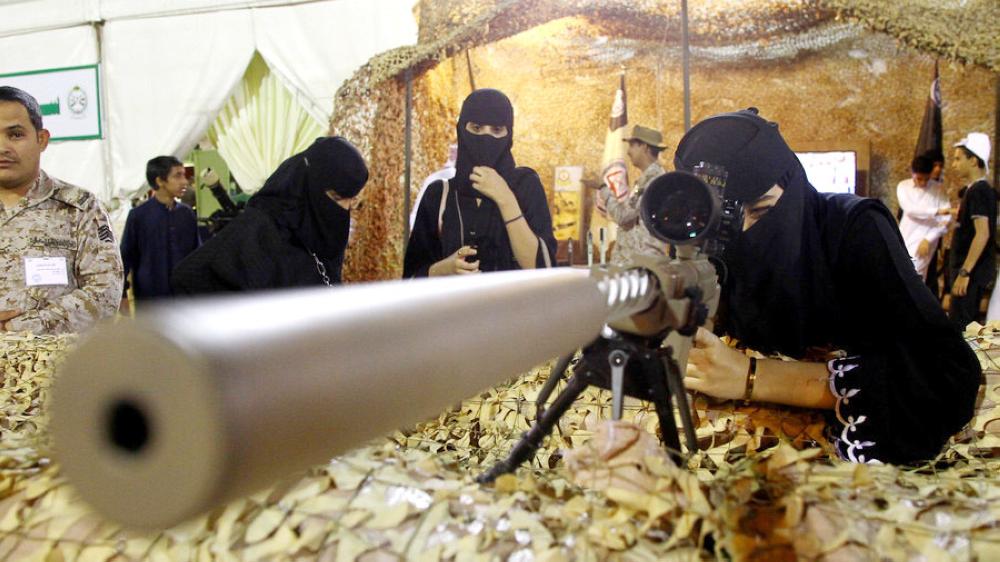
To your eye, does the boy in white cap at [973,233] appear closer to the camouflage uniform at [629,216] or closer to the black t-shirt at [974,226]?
the black t-shirt at [974,226]

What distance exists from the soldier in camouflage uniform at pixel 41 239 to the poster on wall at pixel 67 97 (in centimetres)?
227

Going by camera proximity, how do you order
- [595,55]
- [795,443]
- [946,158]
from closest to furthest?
[795,443] < [946,158] < [595,55]

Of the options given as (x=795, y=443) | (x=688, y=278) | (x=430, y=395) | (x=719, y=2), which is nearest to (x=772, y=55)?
(x=719, y=2)

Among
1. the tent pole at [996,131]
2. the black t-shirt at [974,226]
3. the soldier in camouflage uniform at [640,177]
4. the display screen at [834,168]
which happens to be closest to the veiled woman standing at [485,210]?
the soldier in camouflage uniform at [640,177]

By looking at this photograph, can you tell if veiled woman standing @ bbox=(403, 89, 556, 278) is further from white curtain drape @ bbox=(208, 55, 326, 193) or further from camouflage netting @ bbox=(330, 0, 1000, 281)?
white curtain drape @ bbox=(208, 55, 326, 193)

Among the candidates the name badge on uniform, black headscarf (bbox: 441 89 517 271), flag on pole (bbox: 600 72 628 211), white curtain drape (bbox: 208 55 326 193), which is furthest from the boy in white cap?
the name badge on uniform

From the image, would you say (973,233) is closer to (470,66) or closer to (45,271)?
(470,66)

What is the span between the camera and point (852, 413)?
88cm

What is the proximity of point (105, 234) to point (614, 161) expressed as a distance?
2106mm

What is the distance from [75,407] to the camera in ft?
0.85

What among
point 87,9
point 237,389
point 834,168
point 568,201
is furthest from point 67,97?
point 237,389

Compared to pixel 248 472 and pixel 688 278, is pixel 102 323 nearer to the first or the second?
pixel 248 472

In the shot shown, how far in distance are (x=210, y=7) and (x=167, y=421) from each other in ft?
12.2

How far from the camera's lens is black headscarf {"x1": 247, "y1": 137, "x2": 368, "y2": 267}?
1712mm
